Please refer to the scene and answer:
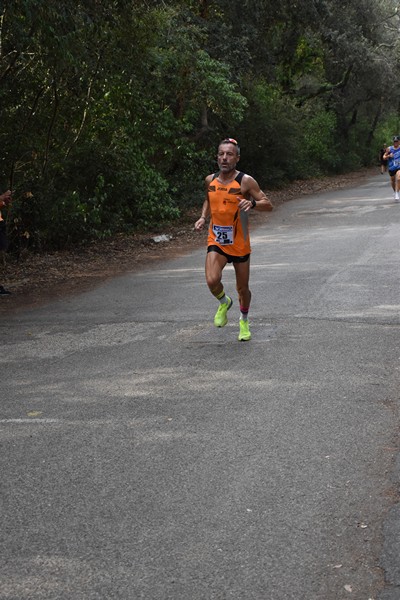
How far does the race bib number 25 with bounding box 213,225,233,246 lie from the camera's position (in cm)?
927

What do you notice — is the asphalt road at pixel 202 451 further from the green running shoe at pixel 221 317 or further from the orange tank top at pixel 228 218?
the orange tank top at pixel 228 218

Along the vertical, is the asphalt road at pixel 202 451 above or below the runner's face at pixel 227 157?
below

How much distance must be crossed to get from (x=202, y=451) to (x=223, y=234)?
12.4ft

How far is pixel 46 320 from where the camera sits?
11.0 metres

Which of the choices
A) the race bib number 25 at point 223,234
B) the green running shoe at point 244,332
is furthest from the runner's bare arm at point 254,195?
the green running shoe at point 244,332

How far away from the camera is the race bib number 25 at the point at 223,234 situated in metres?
9.27

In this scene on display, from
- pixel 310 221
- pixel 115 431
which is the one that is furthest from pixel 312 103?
pixel 115 431

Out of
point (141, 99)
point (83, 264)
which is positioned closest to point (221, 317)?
point (83, 264)

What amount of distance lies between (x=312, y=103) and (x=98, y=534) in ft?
129

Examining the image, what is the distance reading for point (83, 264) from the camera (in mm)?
16141

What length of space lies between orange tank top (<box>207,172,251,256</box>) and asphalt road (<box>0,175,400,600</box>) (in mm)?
949

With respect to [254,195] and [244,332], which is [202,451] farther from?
[254,195]

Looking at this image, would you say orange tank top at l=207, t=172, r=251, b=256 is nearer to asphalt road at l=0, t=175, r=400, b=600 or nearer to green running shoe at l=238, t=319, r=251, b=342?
green running shoe at l=238, t=319, r=251, b=342

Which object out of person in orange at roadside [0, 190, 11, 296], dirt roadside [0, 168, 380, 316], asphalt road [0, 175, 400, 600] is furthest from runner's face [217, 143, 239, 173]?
person in orange at roadside [0, 190, 11, 296]
